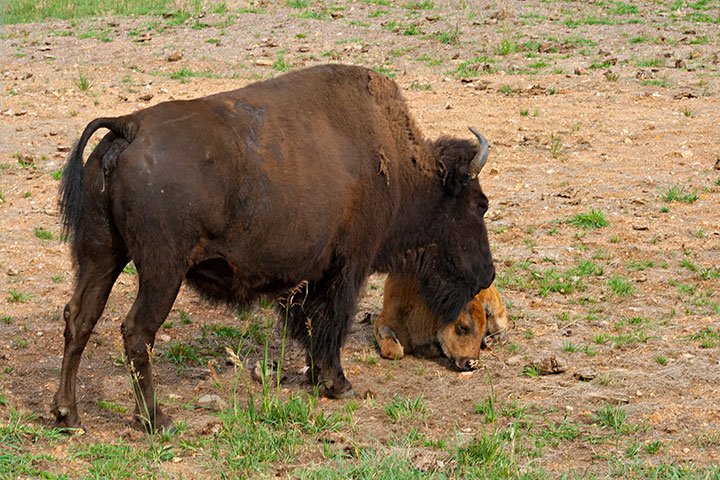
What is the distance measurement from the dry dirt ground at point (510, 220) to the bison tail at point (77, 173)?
0.81 metres

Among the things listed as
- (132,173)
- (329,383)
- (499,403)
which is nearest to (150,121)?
(132,173)

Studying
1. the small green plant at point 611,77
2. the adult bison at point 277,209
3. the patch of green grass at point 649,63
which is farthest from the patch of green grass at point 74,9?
the adult bison at point 277,209

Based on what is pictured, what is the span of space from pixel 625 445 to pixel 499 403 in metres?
0.89

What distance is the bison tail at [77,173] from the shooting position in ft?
14.8

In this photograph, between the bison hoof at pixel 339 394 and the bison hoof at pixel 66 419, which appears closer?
the bison hoof at pixel 66 419

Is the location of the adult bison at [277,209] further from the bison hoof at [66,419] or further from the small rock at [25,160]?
the small rock at [25,160]

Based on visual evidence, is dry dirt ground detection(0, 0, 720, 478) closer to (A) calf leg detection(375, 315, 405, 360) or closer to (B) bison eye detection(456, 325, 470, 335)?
(A) calf leg detection(375, 315, 405, 360)

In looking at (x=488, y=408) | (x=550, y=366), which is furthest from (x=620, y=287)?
(x=488, y=408)

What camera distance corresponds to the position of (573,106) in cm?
1162

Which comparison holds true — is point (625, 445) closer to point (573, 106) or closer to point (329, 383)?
point (329, 383)

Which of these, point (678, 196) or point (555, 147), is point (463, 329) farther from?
point (555, 147)

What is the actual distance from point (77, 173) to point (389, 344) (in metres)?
2.55

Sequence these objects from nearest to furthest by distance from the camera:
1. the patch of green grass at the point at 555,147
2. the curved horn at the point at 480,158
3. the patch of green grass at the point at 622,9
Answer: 1. the curved horn at the point at 480,158
2. the patch of green grass at the point at 555,147
3. the patch of green grass at the point at 622,9

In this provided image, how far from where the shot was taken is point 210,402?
17.0 feet
